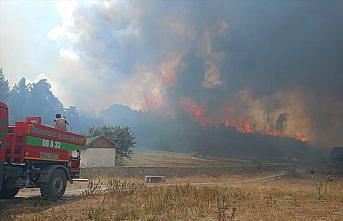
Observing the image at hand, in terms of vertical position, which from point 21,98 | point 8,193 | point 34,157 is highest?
point 21,98

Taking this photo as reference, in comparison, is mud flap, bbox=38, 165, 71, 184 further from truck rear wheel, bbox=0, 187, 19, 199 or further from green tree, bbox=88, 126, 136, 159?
green tree, bbox=88, 126, 136, 159

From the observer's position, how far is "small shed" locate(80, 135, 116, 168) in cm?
4650

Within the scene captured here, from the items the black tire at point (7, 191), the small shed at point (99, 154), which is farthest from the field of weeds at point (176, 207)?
the small shed at point (99, 154)

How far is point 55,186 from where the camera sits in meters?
15.1

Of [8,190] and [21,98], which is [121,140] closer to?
[8,190]

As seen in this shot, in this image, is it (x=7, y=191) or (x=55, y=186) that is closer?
(x=7, y=191)

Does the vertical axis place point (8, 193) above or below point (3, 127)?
below

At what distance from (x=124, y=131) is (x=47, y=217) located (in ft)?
151

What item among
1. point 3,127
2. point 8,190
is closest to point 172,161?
point 8,190

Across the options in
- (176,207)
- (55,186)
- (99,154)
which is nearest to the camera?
(176,207)

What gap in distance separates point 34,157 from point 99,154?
1321 inches

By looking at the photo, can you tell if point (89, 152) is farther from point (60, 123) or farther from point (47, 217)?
point (47, 217)

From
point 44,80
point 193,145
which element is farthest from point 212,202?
point 44,80

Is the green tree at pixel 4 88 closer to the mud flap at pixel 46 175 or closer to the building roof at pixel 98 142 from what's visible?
the building roof at pixel 98 142
